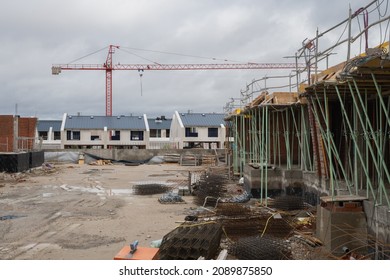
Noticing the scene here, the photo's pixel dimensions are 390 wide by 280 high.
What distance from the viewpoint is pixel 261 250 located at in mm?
7117

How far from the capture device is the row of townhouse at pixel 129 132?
2010 inches

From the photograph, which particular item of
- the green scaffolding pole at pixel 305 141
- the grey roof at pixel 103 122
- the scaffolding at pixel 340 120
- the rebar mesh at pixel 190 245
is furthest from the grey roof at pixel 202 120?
the rebar mesh at pixel 190 245

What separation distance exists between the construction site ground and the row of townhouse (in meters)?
32.6

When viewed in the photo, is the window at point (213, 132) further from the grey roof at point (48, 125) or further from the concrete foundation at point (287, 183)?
the concrete foundation at point (287, 183)

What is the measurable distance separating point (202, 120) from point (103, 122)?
492 inches

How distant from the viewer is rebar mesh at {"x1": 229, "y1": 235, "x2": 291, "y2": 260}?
7031mm

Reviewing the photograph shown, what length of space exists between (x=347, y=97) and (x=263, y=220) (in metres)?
3.58

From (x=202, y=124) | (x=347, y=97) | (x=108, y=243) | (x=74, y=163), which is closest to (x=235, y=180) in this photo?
(x=347, y=97)

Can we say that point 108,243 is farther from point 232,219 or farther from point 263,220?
point 263,220

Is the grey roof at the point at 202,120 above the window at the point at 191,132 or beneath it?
above

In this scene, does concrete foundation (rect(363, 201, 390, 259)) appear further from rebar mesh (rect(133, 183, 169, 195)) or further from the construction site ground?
rebar mesh (rect(133, 183, 169, 195))

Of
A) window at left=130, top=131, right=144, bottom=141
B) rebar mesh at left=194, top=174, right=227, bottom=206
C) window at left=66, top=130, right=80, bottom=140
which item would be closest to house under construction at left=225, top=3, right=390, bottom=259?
rebar mesh at left=194, top=174, right=227, bottom=206

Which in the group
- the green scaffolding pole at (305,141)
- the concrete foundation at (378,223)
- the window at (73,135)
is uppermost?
the window at (73,135)
